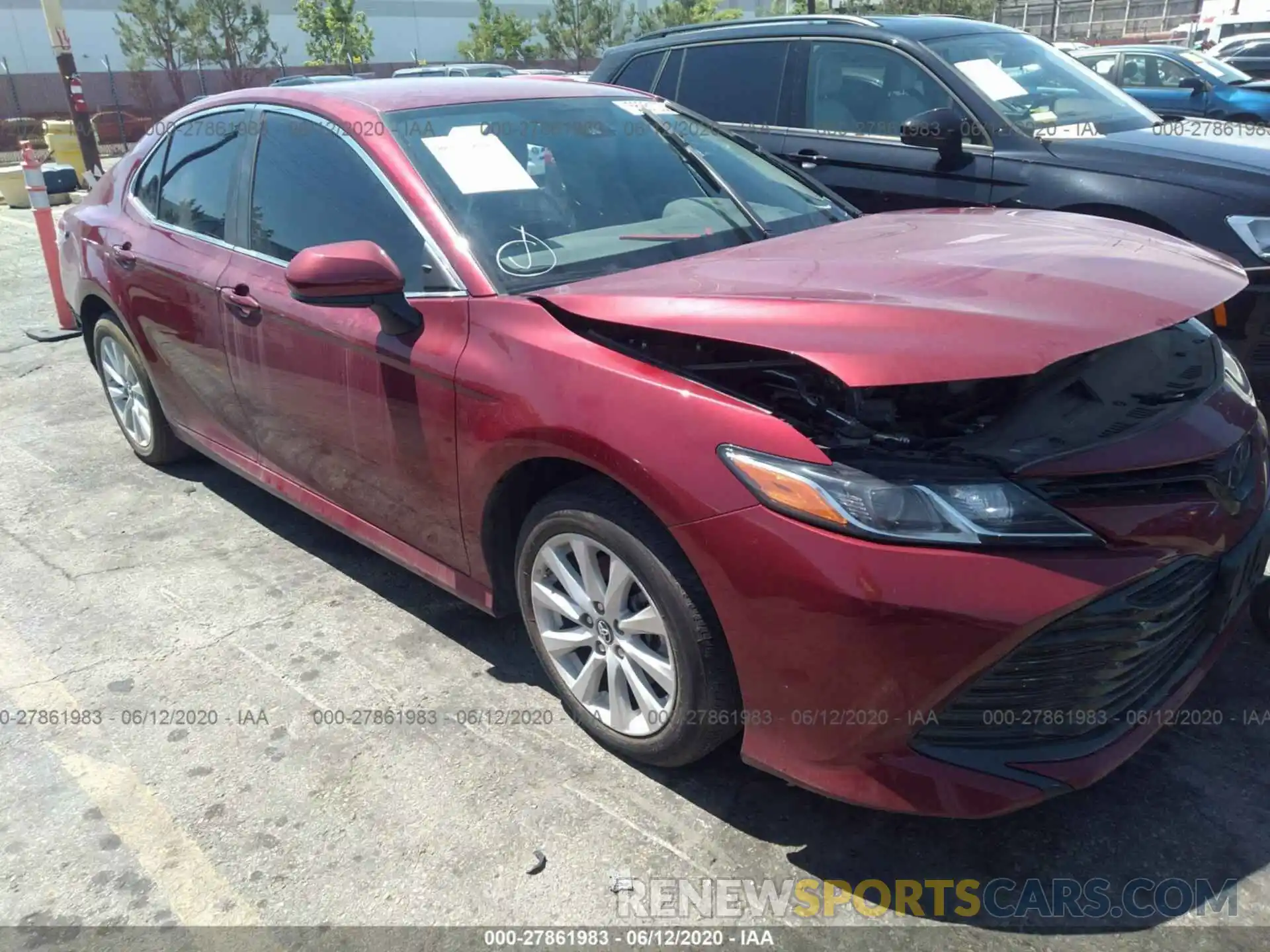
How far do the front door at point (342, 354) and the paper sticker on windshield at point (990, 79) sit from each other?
347 cm

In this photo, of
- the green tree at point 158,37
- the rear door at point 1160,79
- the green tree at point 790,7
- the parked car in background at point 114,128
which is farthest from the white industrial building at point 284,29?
the rear door at point 1160,79

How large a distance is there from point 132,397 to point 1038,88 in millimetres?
4860

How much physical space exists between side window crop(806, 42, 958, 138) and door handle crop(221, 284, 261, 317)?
346 centimetres

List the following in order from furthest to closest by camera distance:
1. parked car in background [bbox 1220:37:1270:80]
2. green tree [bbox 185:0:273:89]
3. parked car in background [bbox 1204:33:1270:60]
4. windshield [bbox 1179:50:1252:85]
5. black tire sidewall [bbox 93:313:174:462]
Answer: green tree [bbox 185:0:273:89] < parked car in background [bbox 1204:33:1270:60] < parked car in background [bbox 1220:37:1270:80] < windshield [bbox 1179:50:1252:85] < black tire sidewall [bbox 93:313:174:462]

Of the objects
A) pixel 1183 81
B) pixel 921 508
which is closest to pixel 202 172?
pixel 921 508

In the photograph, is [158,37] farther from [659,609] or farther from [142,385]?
[659,609]

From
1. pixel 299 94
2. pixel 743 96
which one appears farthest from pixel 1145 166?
pixel 299 94

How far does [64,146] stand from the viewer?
17.5 m

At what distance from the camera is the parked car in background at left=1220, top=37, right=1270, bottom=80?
66.4 ft

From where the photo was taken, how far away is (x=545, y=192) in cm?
310

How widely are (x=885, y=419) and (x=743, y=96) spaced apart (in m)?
4.36

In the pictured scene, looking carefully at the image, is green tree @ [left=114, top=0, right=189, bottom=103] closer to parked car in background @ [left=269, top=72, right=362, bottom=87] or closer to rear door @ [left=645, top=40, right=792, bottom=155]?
parked car in background @ [left=269, top=72, right=362, bottom=87]

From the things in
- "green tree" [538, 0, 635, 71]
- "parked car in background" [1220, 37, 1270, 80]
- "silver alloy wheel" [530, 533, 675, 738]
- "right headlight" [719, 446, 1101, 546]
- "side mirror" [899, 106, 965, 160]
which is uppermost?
"green tree" [538, 0, 635, 71]

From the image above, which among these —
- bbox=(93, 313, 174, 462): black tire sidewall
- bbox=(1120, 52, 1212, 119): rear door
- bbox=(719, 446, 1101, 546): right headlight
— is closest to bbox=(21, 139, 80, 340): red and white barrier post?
bbox=(93, 313, 174, 462): black tire sidewall
